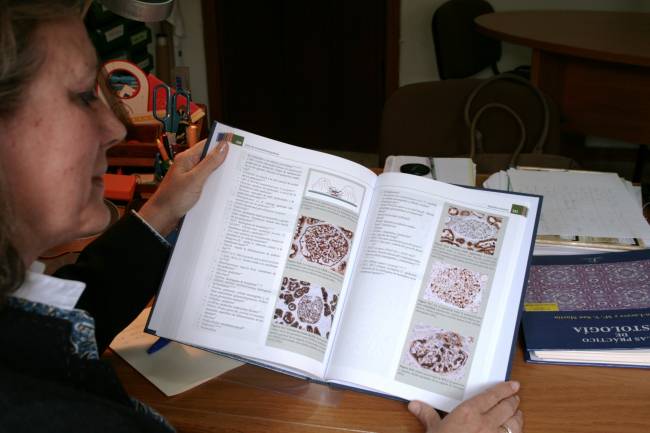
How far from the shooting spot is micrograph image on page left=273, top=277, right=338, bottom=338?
98 cm

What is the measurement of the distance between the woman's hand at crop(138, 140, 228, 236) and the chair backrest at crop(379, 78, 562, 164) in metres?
1.03

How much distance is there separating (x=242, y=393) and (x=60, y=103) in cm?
46

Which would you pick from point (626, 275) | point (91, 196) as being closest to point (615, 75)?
point (626, 275)

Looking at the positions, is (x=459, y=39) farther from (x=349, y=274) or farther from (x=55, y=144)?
(x=55, y=144)

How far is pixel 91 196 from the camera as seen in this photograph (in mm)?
867

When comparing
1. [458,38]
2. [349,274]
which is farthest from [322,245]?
[458,38]

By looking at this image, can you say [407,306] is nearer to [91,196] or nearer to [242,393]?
[242,393]

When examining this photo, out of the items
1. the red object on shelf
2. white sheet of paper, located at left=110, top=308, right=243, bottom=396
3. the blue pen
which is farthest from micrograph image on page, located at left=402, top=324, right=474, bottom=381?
the red object on shelf

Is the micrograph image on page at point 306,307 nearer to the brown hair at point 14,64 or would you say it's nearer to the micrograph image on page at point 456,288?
the micrograph image on page at point 456,288

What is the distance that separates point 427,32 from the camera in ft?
12.3

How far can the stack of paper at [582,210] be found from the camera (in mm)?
1237

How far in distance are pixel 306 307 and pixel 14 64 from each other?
0.48 metres

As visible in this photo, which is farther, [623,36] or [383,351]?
[623,36]

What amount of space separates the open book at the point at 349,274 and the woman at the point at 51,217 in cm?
11
